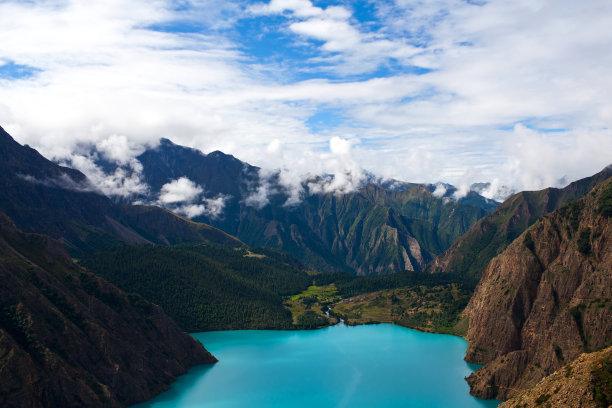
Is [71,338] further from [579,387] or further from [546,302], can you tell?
[546,302]

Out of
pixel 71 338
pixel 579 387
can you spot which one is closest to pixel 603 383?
pixel 579 387

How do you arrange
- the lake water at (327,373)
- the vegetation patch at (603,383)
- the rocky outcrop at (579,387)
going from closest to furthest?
the vegetation patch at (603,383) < the rocky outcrop at (579,387) < the lake water at (327,373)

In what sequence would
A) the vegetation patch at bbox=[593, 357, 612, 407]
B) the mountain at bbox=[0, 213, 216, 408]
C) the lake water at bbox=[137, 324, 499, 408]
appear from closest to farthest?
the vegetation patch at bbox=[593, 357, 612, 407]
the mountain at bbox=[0, 213, 216, 408]
the lake water at bbox=[137, 324, 499, 408]

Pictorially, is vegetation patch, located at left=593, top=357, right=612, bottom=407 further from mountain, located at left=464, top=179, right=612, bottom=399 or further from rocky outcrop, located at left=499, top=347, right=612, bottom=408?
mountain, located at left=464, top=179, right=612, bottom=399

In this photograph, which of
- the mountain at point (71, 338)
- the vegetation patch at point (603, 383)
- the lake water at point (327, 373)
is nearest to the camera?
the vegetation patch at point (603, 383)

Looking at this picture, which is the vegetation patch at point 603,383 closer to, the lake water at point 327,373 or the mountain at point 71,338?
the lake water at point 327,373

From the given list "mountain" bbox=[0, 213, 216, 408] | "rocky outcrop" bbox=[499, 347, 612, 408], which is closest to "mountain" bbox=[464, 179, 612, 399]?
"rocky outcrop" bbox=[499, 347, 612, 408]

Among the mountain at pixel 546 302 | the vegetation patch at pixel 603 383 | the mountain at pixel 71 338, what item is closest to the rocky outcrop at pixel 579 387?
the vegetation patch at pixel 603 383
